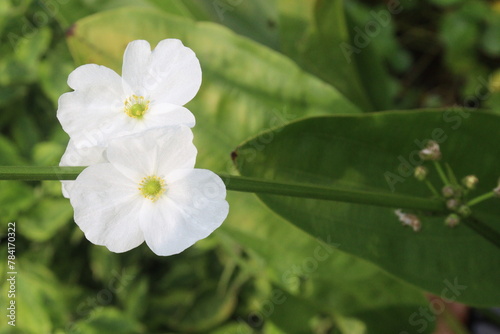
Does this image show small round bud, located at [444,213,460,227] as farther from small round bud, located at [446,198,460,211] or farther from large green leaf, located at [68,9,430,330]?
large green leaf, located at [68,9,430,330]

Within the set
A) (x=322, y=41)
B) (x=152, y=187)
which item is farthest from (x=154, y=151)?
(x=322, y=41)

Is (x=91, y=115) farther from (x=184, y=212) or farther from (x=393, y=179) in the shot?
(x=393, y=179)

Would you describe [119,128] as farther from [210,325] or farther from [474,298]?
[210,325]

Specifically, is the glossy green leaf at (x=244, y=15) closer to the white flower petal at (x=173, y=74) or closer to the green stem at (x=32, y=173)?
the white flower petal at (x=173, y=74)

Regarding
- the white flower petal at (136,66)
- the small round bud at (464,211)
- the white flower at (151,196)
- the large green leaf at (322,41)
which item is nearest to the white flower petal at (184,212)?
the white flower at (151,196)

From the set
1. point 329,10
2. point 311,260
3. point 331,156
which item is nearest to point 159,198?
point 331,156
